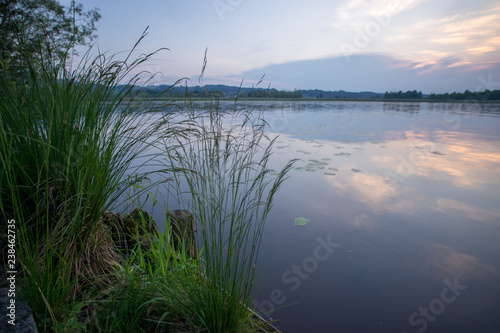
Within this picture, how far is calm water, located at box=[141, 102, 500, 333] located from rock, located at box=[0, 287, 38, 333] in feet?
4.25

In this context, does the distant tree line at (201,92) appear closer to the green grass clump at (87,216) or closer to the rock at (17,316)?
the green grass clump at (87,216)

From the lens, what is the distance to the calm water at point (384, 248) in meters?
2.13

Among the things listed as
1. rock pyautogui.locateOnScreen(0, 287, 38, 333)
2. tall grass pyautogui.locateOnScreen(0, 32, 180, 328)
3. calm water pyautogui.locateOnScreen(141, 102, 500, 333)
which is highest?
tall grass pyautogui.locateOnScreen(0, 32, 180, 328)

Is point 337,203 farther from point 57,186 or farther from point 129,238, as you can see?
point 57,186

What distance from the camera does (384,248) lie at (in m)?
2.98

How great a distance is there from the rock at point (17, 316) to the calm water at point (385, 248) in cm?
142

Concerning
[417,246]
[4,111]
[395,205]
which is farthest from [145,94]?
[395,205]

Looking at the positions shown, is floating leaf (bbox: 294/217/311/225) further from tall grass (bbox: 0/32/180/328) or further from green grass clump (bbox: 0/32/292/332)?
tall grass (bbox: 0/32/180/328)

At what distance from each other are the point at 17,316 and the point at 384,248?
3.08m

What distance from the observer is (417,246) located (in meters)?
3.01

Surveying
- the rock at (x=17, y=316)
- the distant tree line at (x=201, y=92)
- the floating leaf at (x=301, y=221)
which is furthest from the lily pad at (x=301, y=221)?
the rock at (x=17, y=316)

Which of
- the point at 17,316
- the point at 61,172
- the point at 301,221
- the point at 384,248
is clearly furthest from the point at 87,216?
the point at 384,248

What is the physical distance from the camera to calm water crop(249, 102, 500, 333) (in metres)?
2.13

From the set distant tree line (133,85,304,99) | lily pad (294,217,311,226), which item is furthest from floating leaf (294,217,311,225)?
distant tree line (133,85,304,99)
